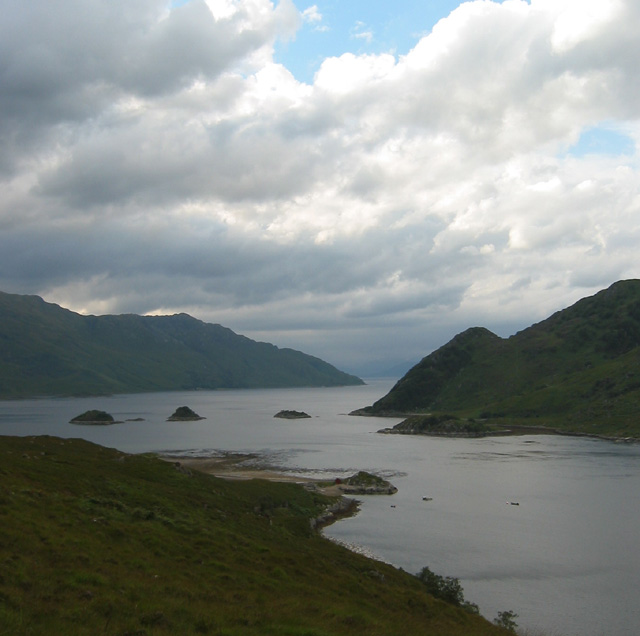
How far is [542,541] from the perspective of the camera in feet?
250

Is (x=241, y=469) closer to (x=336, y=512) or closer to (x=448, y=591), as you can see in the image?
(x=336, y=512)

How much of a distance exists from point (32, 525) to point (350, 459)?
450ft

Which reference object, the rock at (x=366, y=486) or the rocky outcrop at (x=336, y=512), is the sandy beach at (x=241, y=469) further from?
the rocky outcrop at (x=336, y=512)

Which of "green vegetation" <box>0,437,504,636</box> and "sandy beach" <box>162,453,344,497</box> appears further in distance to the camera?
"sandy beach" <box>162,453,344,497</box>

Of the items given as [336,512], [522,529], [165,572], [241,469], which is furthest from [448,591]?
[241,469]

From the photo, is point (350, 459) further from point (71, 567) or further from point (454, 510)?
point (71, 567)

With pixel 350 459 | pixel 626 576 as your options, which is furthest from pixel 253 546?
pixel 350 459

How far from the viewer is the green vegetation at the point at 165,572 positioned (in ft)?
73.1

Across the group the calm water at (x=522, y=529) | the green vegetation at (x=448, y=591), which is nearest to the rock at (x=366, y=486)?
the calm water at (x=522, y=529)

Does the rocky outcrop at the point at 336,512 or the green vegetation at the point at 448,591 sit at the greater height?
the green vegetation at the point at 448,591

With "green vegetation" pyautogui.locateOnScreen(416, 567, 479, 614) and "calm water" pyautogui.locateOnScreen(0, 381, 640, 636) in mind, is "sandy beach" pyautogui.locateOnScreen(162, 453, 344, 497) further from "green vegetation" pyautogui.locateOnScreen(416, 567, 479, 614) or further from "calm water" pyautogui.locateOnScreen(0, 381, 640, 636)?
"green vegetation" pyautogui.locateOnScreen(416, 567, 479, 614)

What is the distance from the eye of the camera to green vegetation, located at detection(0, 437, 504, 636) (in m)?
22.3

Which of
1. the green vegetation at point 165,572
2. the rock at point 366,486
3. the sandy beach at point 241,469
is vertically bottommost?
the sandy beach at point 241,469

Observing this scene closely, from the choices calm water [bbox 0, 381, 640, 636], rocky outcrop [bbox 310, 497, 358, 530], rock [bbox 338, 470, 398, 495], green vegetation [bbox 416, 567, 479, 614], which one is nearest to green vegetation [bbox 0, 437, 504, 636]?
green vegetation [bbox 416, 567, 479, 614]
